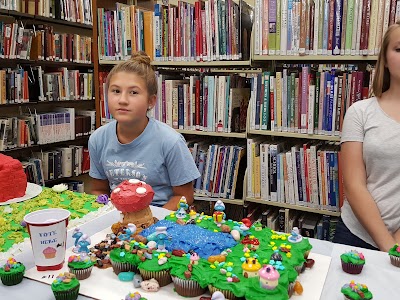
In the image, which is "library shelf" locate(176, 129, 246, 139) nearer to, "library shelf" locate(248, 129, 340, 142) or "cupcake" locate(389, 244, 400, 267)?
"library shelf" locate(248, 129, 340, 142)

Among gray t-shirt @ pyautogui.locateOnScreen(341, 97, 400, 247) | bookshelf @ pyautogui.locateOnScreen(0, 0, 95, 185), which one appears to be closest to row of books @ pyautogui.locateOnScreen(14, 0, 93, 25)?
bookshelf @ pyautogui.locateOnScreen(0, 0, 95, 185)

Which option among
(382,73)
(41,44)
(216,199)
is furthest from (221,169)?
(41,44)

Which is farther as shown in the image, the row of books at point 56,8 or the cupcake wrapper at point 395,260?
the row of books at point 56,8

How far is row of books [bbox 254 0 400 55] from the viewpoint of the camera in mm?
1953

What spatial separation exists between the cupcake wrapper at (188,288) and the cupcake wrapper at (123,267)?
12cm

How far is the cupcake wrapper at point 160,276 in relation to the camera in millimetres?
820

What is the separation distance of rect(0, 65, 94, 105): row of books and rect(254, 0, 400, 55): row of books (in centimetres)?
220

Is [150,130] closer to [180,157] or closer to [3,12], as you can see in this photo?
[180,157]

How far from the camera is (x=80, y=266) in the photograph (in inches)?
33.1

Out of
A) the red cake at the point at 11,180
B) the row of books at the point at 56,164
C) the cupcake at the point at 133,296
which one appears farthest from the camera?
the row of books at the point at 56,164

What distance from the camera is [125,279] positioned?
2.77 ft

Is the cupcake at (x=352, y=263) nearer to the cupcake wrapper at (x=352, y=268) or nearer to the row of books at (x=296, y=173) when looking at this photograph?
the cupcake wrapper at (x=352, y=268)

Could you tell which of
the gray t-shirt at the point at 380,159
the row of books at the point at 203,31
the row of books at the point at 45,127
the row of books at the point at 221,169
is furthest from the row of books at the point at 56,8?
the gray t-shirt at the point at 380,159

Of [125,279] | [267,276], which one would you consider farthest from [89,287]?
[267,276]
